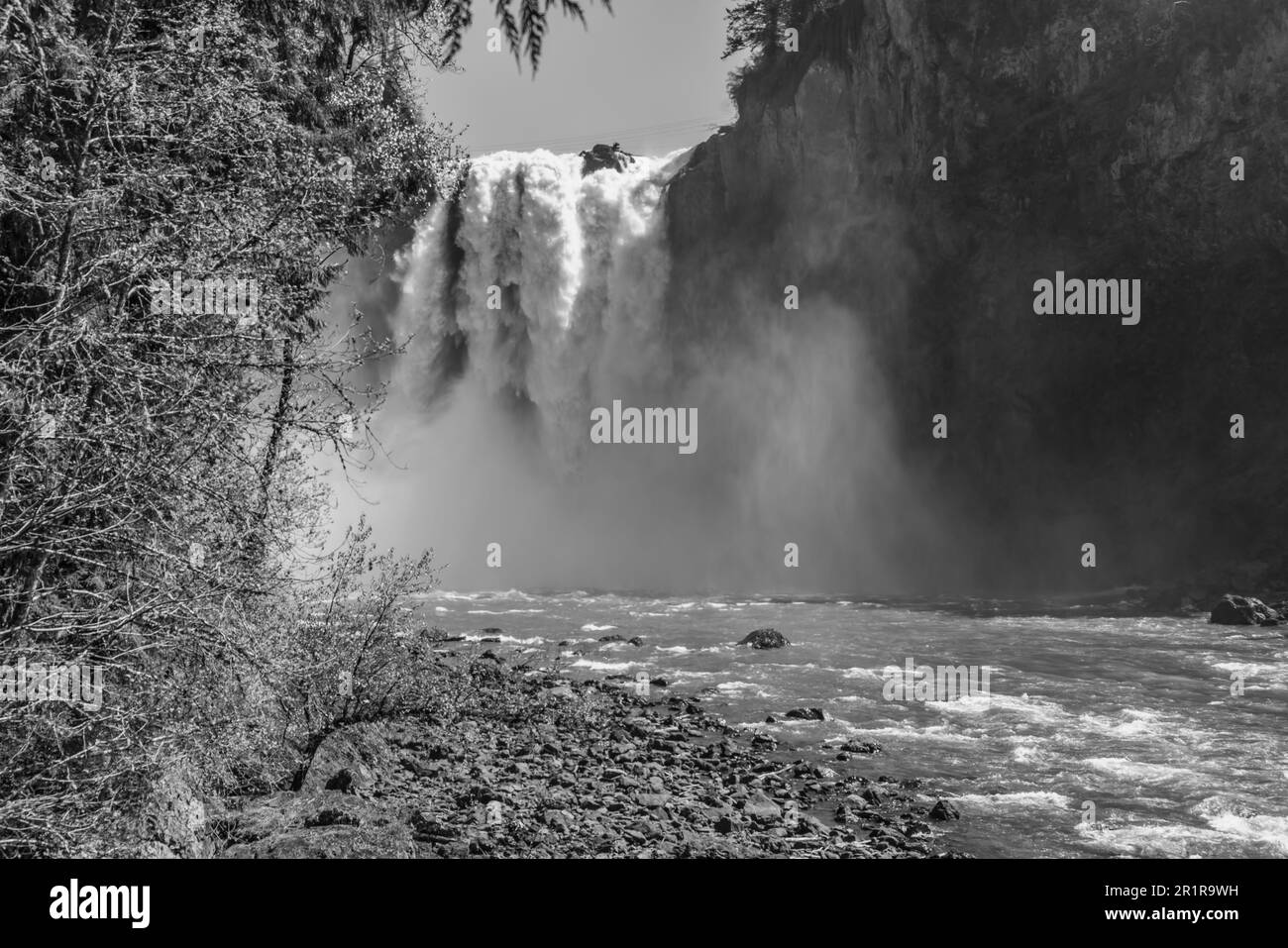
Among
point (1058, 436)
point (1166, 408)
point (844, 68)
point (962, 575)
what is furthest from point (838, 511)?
point (844, 68)

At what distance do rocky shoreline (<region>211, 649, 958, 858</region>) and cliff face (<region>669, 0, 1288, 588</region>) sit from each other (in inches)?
936

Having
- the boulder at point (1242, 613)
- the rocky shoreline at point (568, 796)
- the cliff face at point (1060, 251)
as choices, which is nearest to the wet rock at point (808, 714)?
the rocky shoreline at point (568, 796)

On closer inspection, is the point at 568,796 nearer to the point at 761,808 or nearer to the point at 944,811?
the point at 761,808

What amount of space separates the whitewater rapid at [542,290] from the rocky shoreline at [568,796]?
28572 mm

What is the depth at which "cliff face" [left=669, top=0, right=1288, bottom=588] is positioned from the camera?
32.2 meters

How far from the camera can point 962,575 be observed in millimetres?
37281

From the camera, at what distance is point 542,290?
135ft

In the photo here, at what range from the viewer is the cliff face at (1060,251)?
32219 millimetres

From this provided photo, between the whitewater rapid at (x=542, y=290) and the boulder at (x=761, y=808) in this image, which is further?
the whitewater rapid at (x=542, y=290)

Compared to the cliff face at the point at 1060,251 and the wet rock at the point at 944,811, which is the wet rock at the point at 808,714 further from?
the cliff face at the point at 1060,251

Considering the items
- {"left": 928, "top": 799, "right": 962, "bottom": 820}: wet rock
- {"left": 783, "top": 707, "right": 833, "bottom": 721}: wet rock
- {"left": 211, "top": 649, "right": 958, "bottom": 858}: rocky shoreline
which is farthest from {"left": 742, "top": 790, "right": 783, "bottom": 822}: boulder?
{"left": 783, "top": 707, "right": 833, "bottom": 721}: wet rock

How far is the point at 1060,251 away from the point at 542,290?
21773 mm

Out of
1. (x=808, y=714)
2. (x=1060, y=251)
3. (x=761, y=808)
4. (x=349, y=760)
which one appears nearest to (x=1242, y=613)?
(x=808, y=714)

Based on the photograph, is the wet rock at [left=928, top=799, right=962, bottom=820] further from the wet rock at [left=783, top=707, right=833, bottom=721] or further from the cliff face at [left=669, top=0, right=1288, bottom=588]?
the cliff face at [left=669, top=0, right=1288, bottom=588]
